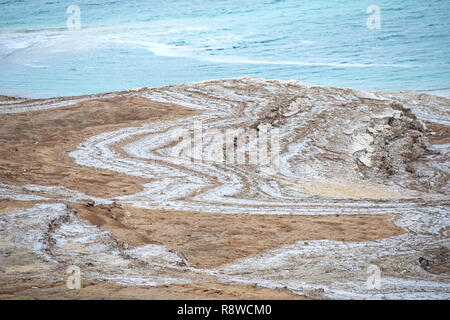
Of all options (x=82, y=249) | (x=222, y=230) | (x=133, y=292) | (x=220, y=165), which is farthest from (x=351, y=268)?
(x=220, y=165)

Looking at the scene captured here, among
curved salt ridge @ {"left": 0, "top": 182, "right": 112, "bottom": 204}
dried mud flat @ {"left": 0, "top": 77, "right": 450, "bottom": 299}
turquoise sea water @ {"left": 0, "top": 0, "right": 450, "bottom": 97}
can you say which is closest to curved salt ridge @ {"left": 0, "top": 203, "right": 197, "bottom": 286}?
dried mud flat @ {"left": 0, "top": 77, "right": 450, "bottom": 299}

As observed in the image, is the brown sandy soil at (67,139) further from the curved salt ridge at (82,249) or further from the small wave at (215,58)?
the small wave at (215,58)

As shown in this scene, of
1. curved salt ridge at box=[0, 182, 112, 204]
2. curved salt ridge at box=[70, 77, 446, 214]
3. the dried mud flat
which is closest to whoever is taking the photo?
the dried mud flat

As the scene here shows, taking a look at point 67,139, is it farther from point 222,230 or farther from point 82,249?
point 82,249

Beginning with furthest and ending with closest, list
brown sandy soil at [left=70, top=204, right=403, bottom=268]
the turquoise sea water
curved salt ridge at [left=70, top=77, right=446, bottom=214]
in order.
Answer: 1. the turquoise sea water
2. curved salt ridge at [left=70, top=77, right=446, bottom=214]
3. brown sandy soil at [left=70, top=204, right=403, bottom=268]

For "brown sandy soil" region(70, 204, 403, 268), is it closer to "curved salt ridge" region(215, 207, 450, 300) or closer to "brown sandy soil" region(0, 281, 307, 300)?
"curved salt ridge" region(215, 207, 450, 300)

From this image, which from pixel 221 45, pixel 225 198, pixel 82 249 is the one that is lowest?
pixel 225 198
